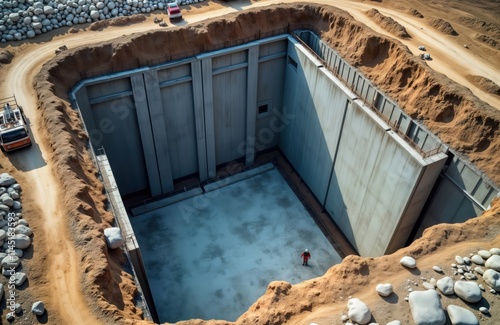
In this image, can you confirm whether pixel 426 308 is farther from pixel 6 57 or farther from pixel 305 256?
pixel 6 57

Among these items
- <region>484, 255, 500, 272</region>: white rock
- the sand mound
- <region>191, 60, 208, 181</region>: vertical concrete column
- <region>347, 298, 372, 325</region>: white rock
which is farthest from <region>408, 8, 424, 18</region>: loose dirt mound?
the sand mound

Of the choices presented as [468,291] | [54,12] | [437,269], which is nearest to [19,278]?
[437,269]

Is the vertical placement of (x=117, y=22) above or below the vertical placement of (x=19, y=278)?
above

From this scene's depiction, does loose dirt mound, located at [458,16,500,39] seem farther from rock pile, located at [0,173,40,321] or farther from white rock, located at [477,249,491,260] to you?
rock pile, located at [0,173,40,321]

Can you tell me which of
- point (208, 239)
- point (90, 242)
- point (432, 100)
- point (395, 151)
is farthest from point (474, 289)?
point (208, 239)

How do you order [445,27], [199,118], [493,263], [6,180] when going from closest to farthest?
[493,263] < [6,180] < [445,27] < [199,118]

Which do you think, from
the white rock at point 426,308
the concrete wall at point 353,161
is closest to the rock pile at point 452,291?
the white rock at point 426,308
